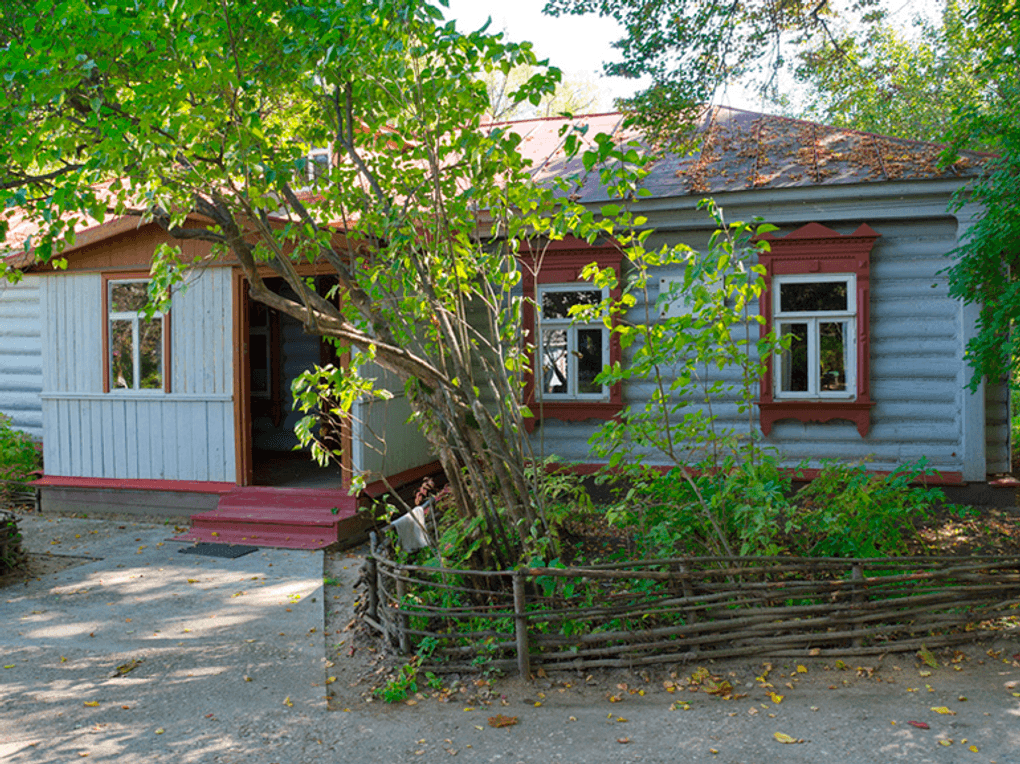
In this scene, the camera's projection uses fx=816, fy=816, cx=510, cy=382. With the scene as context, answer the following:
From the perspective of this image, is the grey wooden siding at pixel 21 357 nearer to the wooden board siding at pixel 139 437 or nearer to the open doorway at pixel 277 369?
the wooden board siding at pixel 139 437

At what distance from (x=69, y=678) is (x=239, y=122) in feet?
11.6

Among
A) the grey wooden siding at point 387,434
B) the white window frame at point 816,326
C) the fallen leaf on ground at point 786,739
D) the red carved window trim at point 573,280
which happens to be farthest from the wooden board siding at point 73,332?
the fallen leaf on ground at point 786,739

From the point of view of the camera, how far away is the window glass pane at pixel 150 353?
9711mm

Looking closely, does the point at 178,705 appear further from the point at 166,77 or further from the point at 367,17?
the point at 367,17

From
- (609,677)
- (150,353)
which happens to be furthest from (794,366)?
(150,353)

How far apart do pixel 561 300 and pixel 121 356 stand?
5340 mm

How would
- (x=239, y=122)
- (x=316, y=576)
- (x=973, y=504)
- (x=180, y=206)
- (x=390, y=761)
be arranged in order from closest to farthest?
(x=390, y=761)
(x=239, y=122)
(x=180, y=206)
(x=316, y=576)
(x=973, y=504)

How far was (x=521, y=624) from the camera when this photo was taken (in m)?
4.75

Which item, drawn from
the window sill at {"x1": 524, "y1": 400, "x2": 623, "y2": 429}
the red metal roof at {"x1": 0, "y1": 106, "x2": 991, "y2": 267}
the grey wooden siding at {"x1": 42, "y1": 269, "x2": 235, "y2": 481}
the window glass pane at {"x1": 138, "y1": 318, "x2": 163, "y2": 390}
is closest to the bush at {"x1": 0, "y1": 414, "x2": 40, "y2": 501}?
the grey wooden siding at {"x1": 42, "y1": 269, "x2": 235, "y2": 481}

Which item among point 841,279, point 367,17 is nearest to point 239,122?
point 367,17

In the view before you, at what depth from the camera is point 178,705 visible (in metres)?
4.60

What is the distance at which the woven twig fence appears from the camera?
4840mm

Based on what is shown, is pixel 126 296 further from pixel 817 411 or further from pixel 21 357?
pixel 817 411

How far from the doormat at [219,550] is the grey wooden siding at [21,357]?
5.88m
